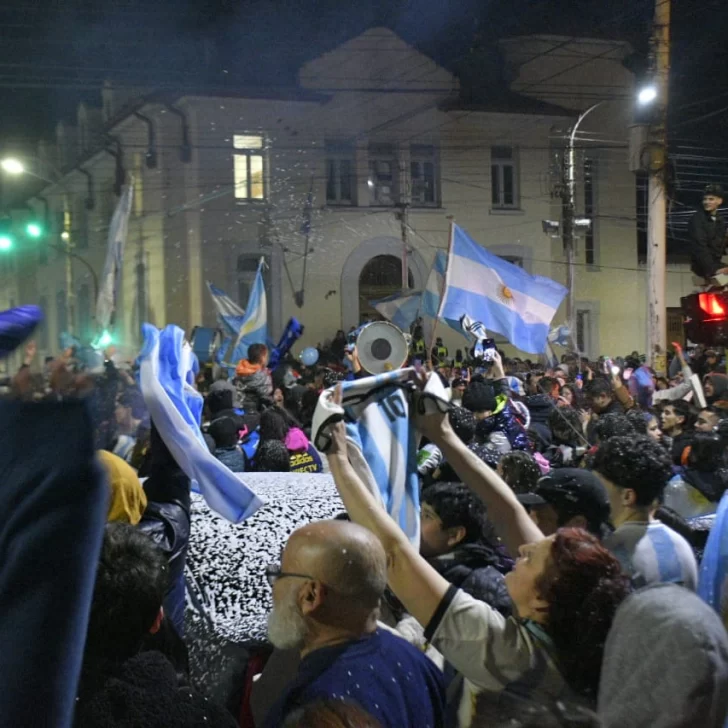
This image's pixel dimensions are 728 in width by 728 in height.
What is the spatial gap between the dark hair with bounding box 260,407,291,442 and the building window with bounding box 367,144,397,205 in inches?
814

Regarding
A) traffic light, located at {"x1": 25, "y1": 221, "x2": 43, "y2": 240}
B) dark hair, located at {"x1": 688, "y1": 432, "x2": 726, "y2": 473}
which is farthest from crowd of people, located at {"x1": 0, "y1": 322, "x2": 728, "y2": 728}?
traffic light, located at {"x1": 25, "y1": 221, "x2": 43, "y2": 240}

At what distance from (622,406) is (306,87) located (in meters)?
19.9

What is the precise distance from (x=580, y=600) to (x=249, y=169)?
2409 centimetres

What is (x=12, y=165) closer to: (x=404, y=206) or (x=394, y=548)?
(x=394, y=548)

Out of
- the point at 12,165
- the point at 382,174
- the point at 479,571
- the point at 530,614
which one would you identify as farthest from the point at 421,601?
the point at 382,174

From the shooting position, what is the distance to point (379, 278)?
26.8 m

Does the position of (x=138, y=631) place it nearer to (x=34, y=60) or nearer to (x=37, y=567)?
(x=37, y=567)

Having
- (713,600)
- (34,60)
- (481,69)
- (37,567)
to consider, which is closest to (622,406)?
(713,600)

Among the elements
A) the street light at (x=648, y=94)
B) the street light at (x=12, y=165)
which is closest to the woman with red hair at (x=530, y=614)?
the street light at (x=12, y=165)

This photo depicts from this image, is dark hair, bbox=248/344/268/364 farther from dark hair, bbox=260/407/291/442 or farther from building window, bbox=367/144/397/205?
building window, bbox=367/144/397/205

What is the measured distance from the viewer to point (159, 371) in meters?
3.41

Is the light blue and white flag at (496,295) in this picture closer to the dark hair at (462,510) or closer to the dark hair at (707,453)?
the dark hair at (707,453)

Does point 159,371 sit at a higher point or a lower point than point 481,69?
lower

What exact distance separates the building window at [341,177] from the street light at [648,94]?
13.5 m
